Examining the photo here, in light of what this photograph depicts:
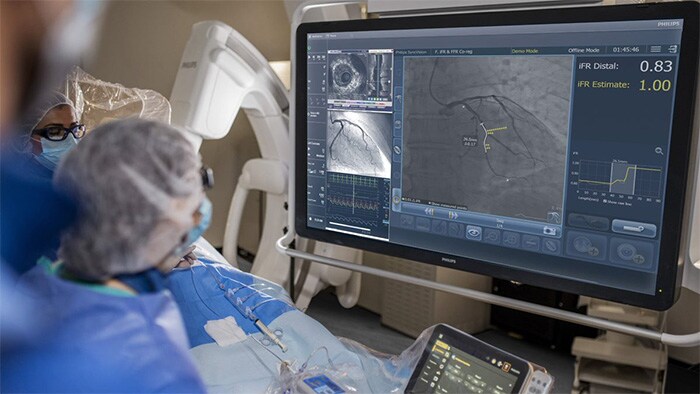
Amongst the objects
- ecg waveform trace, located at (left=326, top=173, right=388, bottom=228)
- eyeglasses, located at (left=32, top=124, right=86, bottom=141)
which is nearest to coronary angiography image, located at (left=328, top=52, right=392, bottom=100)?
ecg waveform trace, located at (left=326, top=173, right=388, bottom=228)

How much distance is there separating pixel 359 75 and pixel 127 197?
916 millimetres

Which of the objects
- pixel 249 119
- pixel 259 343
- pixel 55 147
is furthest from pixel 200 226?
pixel 249 119

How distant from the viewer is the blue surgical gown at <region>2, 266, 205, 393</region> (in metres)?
0.35

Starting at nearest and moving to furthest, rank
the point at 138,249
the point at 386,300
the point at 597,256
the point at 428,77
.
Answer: the point at 138,249 < the point at 597,256 < the point at 428,77 < the point at 386,300

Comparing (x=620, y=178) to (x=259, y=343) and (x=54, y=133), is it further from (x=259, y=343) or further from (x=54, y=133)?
(x=54, y=133)

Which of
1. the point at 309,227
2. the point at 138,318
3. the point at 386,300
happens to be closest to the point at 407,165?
the point at 309,227

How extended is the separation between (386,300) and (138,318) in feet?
8.05

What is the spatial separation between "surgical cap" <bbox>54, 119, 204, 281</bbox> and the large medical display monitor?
793 millimetres

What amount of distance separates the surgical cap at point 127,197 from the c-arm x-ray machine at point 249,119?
992 mm

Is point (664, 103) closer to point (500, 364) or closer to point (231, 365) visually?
point (500, 364)

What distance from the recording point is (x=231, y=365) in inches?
41.3

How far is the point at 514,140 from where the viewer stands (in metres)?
1.06

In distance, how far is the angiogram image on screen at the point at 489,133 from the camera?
3.37 ft

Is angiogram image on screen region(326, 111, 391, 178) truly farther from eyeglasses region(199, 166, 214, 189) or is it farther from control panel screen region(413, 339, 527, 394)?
eyeglasses region(199, 166, 214, 189)
